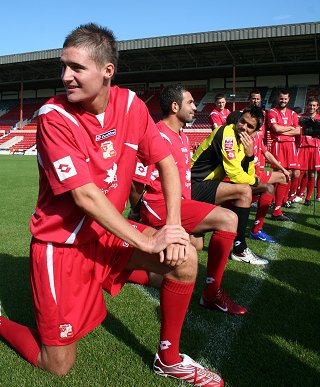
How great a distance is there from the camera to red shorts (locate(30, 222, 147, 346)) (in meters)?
2.23

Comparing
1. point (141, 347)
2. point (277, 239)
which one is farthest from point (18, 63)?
point (141, 347)

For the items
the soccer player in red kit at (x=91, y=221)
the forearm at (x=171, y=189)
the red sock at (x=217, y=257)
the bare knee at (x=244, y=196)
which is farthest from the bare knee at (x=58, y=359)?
the bare knee at (x=244, y=196)

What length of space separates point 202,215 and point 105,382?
149 centimetres

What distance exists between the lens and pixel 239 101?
30.4 metres

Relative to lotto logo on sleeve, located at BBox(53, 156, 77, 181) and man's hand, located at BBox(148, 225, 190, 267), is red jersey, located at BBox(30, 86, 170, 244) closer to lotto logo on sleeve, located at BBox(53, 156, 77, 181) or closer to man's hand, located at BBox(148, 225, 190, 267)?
lotto logo on sleeve, located at BBox(53, 156, 77, 181)

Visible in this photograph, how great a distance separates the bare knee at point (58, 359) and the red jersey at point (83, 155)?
61 centimetres

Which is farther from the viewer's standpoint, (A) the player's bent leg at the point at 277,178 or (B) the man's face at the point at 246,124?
(A) the player's bent leg at the point at 277,178

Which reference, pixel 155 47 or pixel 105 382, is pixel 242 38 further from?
pixel 105 382

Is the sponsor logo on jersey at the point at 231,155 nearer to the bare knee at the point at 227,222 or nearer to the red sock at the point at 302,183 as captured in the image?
the bare knee at the point at 227,222

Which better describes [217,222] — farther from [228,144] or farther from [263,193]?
[263,193]

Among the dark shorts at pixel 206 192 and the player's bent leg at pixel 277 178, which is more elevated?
the dark shorts at pixel 206 192

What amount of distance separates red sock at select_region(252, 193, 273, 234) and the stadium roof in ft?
61.7

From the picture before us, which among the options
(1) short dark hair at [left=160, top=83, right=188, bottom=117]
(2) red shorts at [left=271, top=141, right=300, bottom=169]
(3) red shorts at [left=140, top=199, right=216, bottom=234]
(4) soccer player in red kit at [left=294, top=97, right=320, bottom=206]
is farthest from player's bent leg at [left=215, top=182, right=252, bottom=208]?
(4) soccer player in red kit at [left=294, top=97, right=320, bottom=206]

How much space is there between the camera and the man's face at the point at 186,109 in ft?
11.8
